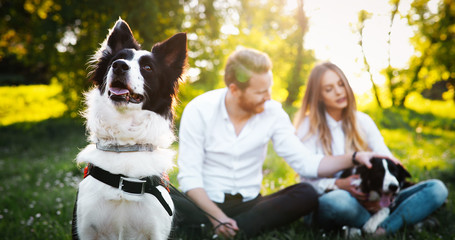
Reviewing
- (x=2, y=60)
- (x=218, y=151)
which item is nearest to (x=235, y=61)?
(x=218, y=151)

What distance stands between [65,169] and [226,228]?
384 cm

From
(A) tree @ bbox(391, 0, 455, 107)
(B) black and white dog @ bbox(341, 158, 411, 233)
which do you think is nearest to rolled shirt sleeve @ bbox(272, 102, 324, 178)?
(B) black and white dog @ bbox(341, 158, 411, 233)

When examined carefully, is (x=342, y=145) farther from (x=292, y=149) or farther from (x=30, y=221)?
(x=30, y=221)

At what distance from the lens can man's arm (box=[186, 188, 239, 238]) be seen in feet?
9.05

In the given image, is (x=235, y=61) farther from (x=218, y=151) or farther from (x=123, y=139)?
(x=123, y=139)

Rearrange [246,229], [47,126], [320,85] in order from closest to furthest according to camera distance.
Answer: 1. [246,229]
2. [320,85]
3. [47,126]

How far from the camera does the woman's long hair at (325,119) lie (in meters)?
3.44

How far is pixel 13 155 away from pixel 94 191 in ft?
22.3

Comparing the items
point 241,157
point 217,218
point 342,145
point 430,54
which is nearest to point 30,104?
point 241,157

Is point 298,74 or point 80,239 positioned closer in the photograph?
point 80,239

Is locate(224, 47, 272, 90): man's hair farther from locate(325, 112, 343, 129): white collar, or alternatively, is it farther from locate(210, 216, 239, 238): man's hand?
locate(210, 216, 239, 238): man's hand

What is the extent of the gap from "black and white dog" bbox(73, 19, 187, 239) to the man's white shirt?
83 cm

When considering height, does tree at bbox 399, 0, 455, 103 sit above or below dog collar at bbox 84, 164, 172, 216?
above

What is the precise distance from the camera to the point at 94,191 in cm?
186
